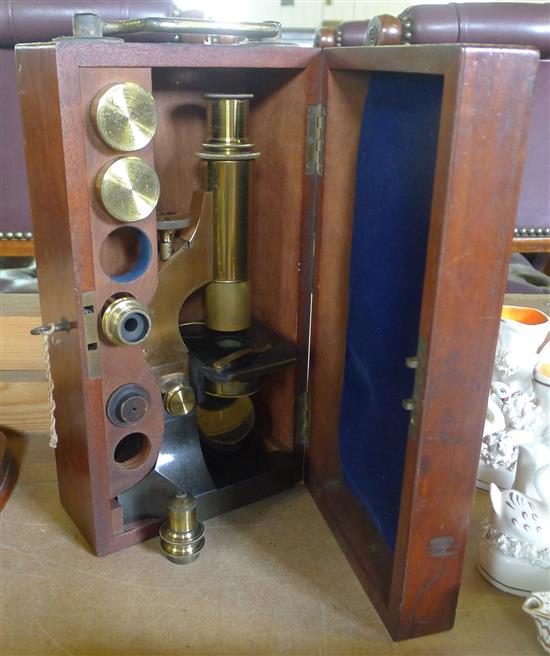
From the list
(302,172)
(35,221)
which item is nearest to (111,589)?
(35,221)

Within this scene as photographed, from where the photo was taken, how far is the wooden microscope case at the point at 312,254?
0.59m

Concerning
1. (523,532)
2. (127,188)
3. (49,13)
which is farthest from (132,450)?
(49,13)

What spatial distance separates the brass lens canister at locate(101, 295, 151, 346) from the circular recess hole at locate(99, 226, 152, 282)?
3cm

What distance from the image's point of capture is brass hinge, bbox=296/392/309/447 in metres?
0.97

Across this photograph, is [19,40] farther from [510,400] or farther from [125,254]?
[510,400]

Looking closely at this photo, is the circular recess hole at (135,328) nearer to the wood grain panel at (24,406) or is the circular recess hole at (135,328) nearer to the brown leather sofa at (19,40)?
the wood grain panel at (24,406)

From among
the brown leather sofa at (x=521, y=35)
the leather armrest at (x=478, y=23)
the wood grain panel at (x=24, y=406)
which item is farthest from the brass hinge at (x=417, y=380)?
the leather armrest at (x=478, y=23)

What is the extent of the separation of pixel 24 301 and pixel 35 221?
16.3 inches

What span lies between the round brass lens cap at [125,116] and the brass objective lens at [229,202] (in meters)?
0.15

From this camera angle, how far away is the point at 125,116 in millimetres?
688

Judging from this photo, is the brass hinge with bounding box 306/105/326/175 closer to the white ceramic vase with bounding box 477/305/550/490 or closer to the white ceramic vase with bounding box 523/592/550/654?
the white ceramic vase with bounding box 477/305/550/490

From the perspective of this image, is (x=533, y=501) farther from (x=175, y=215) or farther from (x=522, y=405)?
(x=175, y=215)

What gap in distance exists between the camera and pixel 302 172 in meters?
0.87

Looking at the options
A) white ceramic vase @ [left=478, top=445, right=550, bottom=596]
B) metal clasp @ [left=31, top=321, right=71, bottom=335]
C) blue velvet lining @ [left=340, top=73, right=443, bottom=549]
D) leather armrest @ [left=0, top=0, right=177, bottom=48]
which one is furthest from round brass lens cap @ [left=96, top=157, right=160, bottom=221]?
leather armrest @ [left=0, top=0, right=177, bottom=48]
